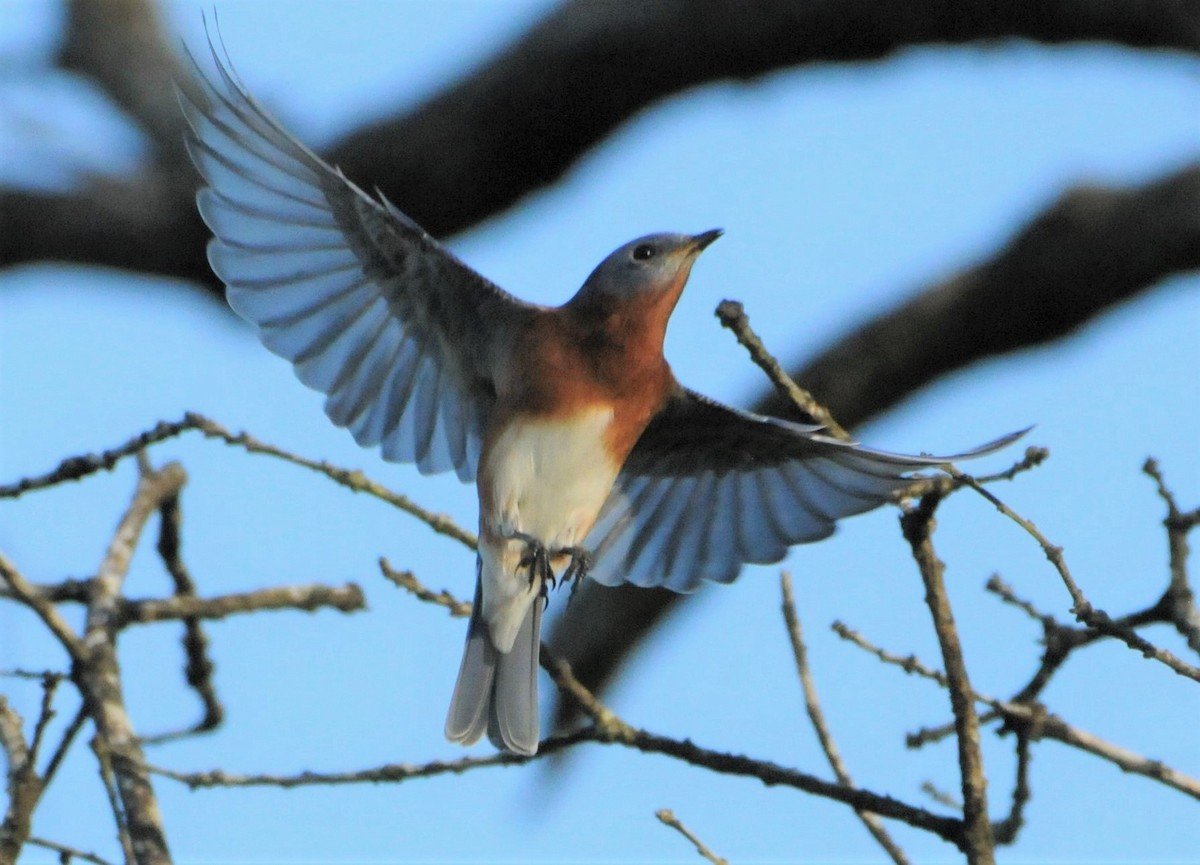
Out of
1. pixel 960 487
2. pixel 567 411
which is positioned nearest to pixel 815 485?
pixel 567 411

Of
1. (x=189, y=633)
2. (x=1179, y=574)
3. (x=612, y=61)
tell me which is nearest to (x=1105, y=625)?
(x=1179, y=574)

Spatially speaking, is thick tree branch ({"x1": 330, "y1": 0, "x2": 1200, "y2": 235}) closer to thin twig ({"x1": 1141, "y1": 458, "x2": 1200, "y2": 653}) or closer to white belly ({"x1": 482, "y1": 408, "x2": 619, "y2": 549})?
white belly ({"x1": 482, "y1": 408, "x2": 619, "y2": 549})

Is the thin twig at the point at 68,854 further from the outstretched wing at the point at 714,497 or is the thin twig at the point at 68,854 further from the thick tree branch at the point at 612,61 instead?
the thick tree branch at the point at 612,61

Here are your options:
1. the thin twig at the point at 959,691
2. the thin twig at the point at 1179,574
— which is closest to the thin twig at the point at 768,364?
the thin twig at the point at 959,691

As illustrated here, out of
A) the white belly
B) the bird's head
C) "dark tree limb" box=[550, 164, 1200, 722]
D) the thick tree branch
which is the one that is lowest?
the white belly

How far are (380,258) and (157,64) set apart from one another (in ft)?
23.8

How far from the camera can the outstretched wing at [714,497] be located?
491 centimetres

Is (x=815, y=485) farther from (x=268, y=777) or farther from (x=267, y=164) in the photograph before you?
(x=268, y=777)

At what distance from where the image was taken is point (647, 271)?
4.76 meters

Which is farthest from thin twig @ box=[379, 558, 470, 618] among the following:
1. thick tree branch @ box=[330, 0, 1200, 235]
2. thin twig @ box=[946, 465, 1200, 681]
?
thick tree branch @ box=[330, 0, 1200, 235]

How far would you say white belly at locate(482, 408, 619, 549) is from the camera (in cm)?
449

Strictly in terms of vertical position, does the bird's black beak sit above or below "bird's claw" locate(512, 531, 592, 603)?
above

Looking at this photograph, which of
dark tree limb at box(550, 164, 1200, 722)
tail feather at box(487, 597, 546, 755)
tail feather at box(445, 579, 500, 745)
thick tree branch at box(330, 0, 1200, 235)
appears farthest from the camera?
thick tree branch at box(330, 0, 1200, 235)

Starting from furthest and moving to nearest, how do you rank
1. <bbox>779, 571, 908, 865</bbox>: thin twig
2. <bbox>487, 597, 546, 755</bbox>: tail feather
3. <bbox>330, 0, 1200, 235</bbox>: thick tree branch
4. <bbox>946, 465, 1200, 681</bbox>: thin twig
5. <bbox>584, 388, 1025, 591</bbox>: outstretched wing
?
<bbox>330, 0, 1200, 235</bbox>: thick tree branch → <bbox>584, 388, 1025, 591</bbox>: outstretched wing → <bbox>487, 597, 546, 755</bbox>: tail feather → <bbox>779, 571, 908, 865</bbox>: thin twig → <bbox>946, 465, 1200, 681</bbox>: thin twig
